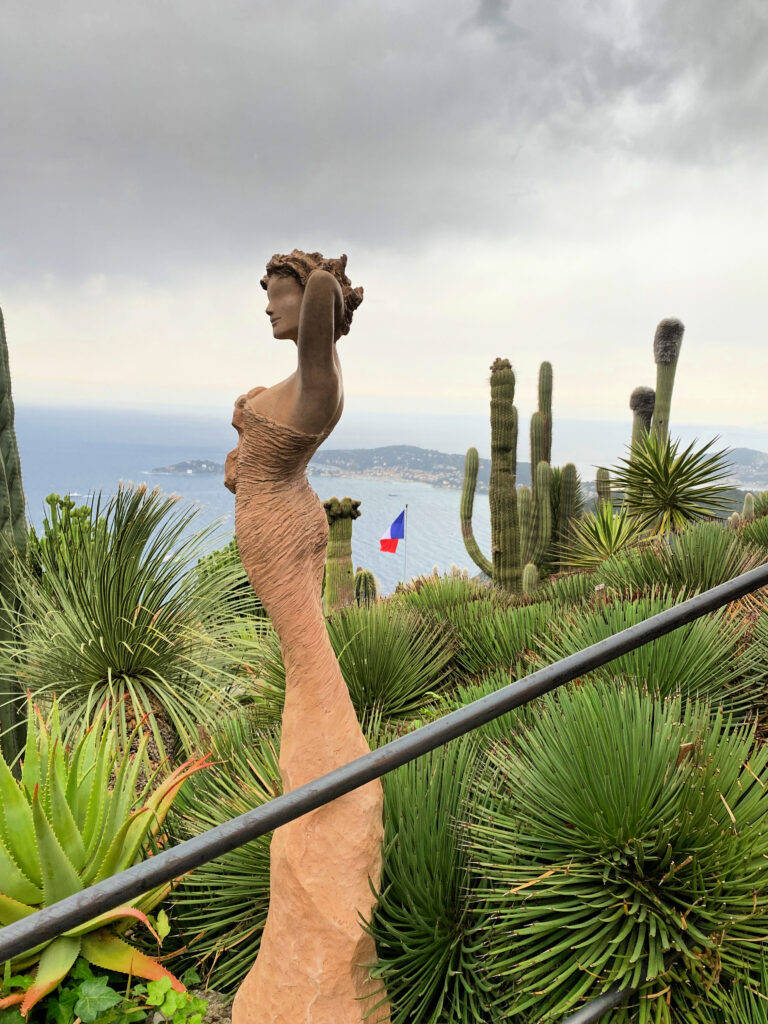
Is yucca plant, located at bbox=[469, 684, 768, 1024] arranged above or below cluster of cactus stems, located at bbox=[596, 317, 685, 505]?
below

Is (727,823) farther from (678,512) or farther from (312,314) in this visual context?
(678,512)

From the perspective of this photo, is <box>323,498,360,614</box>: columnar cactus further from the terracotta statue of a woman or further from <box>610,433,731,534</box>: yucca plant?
the terracotta statue of a woman

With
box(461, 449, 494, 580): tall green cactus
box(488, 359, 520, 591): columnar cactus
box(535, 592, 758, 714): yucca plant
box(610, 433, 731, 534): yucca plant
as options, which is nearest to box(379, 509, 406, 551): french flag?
box(461, 449, 494, 580): tall green cactus

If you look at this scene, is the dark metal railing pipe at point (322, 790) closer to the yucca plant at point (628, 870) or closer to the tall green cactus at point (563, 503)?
the yucca plant at point (628, 870)

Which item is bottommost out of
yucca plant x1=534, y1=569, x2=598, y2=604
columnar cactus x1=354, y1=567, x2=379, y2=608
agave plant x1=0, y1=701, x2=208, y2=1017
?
columnar cactus x1=354, y1=567, x2=379, y2=608

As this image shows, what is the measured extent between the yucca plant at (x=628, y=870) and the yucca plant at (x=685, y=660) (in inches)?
31.1

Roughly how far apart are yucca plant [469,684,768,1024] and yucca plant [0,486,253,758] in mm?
2937

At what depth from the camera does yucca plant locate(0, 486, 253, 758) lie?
4.86 m

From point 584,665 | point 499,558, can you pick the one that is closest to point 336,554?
point 499,558

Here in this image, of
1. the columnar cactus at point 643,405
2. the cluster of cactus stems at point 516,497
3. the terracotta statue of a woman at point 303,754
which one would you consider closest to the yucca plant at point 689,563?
the terracotta statue of a woman at point 303,754

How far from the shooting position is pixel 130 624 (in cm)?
495

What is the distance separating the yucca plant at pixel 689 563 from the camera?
442cm

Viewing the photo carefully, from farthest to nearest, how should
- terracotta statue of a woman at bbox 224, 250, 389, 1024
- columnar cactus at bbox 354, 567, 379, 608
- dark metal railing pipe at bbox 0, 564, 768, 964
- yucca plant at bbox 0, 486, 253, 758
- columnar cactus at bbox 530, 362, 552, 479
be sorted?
1. columnar cactus at bbox 530, 362, 552, 479
2. columnar cactus at bbox 354, 567, 379, 608
3. yucca plant at bbox 0, 486, 253, 758
4. terracotta statue of a woman at bbox 224, 250, 389, 1024
5. dark metal railing pipe at bbox 0, 564, 768, 964

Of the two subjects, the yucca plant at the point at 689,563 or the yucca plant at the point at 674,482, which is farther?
the yucca plant at the point at 674,482
